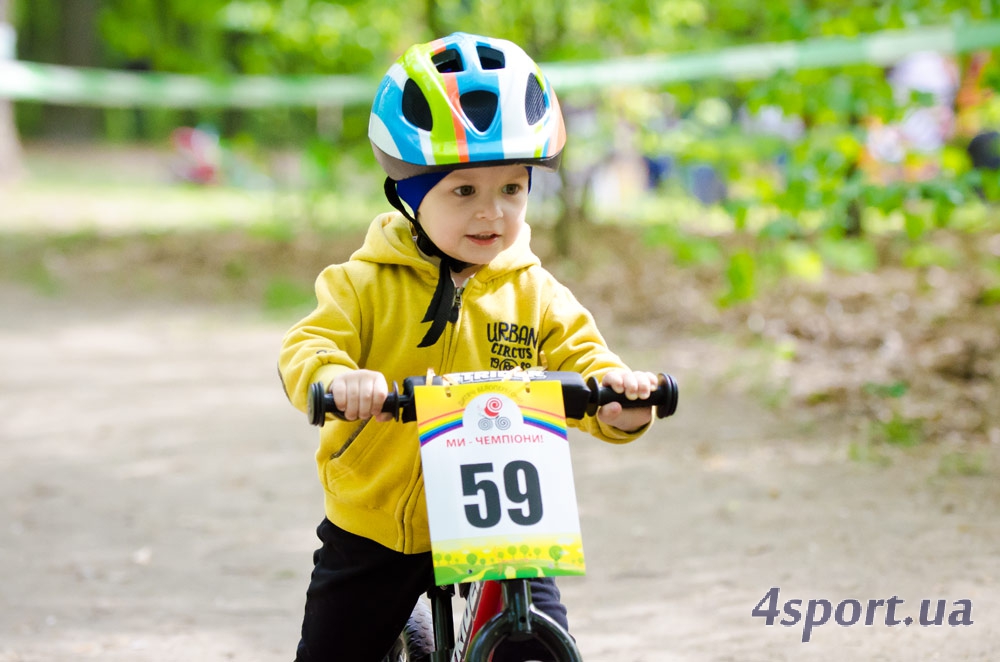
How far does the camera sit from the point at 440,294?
2.65 meters

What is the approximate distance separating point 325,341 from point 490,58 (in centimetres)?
74

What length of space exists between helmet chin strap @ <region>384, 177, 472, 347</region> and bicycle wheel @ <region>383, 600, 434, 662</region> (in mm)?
719

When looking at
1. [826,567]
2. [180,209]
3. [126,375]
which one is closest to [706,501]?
[826,567]

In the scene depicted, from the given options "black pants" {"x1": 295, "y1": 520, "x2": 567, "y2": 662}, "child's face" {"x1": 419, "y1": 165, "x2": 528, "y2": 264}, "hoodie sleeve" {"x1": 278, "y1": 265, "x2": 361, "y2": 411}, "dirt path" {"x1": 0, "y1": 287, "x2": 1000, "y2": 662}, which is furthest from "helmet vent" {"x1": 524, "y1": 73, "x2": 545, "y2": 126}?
"dirt path" {"x1": 0, "y1": 287, "x2": 1000, "y2": 662}

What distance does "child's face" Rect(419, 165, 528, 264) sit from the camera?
2600 millimetres

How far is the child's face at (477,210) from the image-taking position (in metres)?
2.60

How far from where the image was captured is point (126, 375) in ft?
25.2

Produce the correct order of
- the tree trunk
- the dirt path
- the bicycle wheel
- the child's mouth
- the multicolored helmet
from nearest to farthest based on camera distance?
the multicolored helmet, the child's mouth, the bicycle wheel, the dirt path, the tree trunk

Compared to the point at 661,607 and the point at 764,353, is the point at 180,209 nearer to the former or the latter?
the point at 764,353

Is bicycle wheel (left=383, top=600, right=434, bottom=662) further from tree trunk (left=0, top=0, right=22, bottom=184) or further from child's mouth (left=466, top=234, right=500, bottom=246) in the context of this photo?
tree trunk (left=0, top=0, right=22, bottom=184)

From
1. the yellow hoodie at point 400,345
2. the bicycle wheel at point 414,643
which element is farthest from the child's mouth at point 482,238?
the bicycle wheel at point 414,643

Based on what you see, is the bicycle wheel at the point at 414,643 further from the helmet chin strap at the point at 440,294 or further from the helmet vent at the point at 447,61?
the helmet vent at the point at 447,61

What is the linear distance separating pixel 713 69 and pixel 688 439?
367 cm

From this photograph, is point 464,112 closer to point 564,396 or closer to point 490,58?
point 490,58
